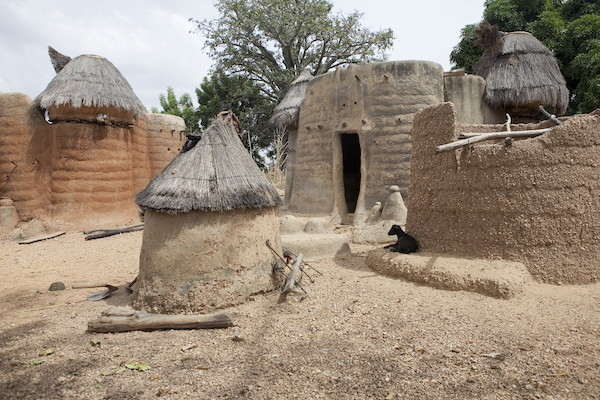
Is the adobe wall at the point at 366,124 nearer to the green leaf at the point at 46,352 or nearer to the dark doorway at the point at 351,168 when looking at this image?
the dark doorway at the point at 351,168

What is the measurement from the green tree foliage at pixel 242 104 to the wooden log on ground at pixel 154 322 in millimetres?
16227

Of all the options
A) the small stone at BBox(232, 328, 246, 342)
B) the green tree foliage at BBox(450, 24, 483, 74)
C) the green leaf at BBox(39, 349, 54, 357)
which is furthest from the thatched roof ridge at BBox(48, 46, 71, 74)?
the green tree foliage at BBox(450, 24, 483, 74)

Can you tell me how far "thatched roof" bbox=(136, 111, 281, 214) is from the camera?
→ 13.5 ft

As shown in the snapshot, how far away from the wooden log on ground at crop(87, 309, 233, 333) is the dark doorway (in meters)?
8.41

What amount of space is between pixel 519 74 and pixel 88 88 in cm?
968

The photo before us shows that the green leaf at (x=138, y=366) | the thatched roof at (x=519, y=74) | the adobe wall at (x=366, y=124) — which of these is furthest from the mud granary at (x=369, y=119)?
the green leaf at (x=138, y=366)

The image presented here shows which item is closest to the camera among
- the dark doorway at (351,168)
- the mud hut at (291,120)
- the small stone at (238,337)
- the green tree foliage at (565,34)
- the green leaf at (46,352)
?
the green leaf at (46,352)

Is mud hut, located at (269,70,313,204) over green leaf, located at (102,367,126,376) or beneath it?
over

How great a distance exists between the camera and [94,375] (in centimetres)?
298

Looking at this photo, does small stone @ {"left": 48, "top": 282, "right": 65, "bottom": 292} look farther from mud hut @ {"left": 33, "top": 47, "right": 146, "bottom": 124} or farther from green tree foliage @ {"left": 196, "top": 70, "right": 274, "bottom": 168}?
green tree foliage @ {"left": 196, "top": 70, "right": 274, "bottom": 168}

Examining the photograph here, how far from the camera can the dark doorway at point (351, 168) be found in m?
12.0

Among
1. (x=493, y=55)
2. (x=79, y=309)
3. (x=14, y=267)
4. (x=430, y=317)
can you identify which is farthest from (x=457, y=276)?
(x=493, y=55)

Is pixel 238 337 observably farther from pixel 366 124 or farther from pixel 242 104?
pixel 242 104

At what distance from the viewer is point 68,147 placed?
969cm
